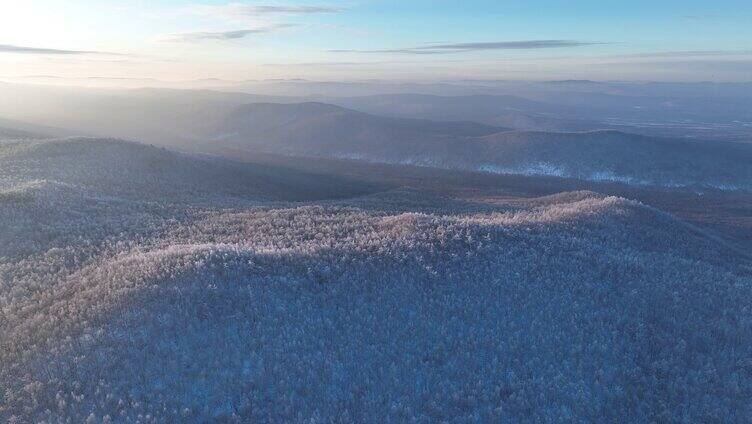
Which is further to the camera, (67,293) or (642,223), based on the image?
(642,223)

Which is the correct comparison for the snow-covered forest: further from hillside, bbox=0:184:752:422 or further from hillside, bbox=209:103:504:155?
hillside, bbox=209:103:504:155

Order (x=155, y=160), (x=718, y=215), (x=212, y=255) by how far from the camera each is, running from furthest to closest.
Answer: (x=718, y=215), (x=155, y=160), (x=212, y=255)

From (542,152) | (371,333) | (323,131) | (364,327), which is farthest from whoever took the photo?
(323,131)

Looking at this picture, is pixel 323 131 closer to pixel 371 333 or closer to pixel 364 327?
pixel 364 327

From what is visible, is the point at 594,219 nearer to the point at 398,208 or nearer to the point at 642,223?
the point at 642,223

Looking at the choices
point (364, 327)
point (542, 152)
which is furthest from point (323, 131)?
point (364, 327)

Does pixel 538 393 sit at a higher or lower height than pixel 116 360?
lower

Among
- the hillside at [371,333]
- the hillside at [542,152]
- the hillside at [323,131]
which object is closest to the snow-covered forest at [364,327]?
the hillside at [371,333]

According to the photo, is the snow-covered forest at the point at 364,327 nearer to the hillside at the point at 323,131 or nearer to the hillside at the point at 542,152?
the hillside at the point at 542,152

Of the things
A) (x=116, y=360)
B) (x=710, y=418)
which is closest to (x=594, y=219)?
(x=710, y=418)
